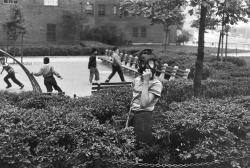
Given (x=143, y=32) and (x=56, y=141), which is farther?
(x=143, y=32)

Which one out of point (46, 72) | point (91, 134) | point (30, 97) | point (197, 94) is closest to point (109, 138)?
point (91, 134)

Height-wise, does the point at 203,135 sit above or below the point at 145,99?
below

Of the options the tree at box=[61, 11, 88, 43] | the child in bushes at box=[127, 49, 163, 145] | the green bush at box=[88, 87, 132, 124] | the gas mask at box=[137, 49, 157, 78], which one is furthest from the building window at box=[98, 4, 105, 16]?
the child in bushes at box=[127, 49, 163, 145]

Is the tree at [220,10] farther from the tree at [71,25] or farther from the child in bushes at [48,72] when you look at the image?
the tree at [71,25]

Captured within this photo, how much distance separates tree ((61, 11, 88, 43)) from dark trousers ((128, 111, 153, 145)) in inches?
1393

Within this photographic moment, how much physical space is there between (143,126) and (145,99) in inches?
15.5

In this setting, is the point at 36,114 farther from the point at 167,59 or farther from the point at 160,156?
the point at 167,59

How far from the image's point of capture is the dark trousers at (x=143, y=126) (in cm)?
536

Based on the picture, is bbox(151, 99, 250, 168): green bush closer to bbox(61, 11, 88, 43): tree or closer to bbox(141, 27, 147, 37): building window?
bbox(61, 11, 88, 43): tree

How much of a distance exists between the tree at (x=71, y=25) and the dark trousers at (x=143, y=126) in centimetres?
3539

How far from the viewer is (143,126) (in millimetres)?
5375

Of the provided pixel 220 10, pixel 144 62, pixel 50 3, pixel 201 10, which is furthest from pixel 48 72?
pixel 50 3

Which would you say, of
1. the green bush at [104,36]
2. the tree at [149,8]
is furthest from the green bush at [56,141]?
the green bush at [104,36]

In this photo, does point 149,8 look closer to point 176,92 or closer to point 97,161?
point 176,92
